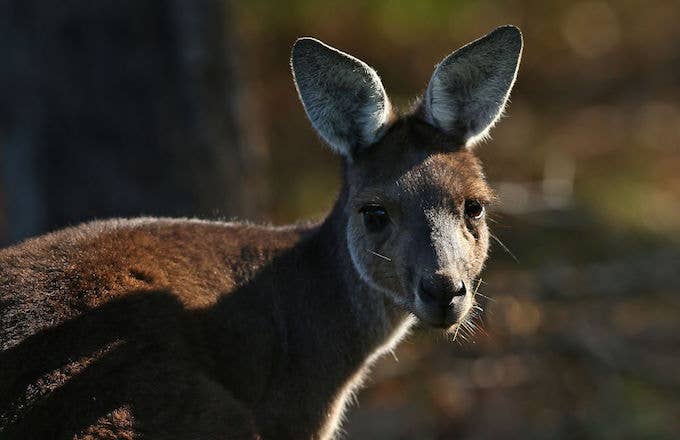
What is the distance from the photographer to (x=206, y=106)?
979cm

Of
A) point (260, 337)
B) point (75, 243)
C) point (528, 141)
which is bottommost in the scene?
point (528, 141)

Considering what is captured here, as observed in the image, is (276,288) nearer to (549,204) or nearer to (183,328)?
(183,328)

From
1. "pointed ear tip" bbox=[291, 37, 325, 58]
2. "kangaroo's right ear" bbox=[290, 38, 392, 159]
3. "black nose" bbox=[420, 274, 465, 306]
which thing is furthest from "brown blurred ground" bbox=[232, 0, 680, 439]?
"pointed ear tip" bbox=[291, 37, 325, 58]

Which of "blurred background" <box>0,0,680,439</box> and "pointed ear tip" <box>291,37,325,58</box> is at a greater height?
"pointed ear tip" <box>291,37,325,58</box>

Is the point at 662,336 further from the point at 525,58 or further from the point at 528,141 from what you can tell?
the point at 525,58

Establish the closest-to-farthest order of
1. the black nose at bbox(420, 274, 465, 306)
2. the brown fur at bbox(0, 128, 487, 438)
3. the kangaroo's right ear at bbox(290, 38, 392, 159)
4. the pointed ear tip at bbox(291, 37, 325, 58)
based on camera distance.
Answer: the brown fur at bbox(0, 128, 487, 438)
the black nose at bbox(420, 274, 465, 306)
the pointed ear tip at bbox(291, 37, 325, 58)
the kangaroo's right ear at bbox(290, 38, 392, 159)

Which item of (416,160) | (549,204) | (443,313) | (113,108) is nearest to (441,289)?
(443,313)

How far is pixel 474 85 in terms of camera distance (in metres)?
6.74

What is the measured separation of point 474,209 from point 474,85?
0.74m

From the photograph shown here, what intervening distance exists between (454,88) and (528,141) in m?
8.97

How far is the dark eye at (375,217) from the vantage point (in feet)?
21.4

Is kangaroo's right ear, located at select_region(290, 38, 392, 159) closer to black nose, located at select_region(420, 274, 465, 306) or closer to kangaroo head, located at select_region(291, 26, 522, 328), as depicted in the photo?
kangaroo head, located at select_region(291, 26, 522, 328)

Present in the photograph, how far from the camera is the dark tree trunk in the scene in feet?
31.2

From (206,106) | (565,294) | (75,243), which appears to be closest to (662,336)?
(565,294)
